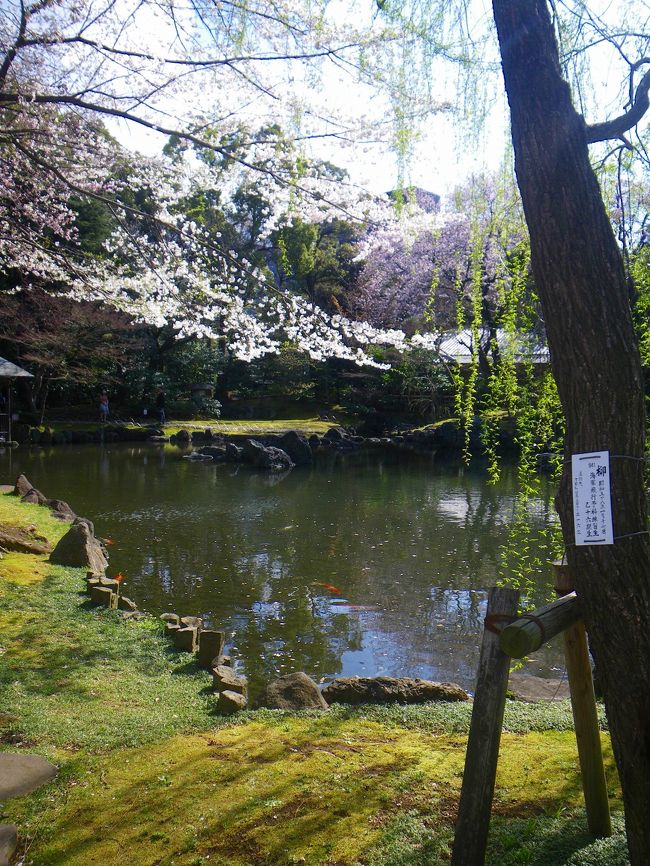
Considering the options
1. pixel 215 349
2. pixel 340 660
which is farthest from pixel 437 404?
pixel 340 660

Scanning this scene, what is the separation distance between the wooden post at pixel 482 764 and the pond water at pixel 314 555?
9.98 feet

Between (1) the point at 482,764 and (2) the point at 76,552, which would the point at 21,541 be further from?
(1) the point at 482,764

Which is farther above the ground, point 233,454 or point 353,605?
point 233,454

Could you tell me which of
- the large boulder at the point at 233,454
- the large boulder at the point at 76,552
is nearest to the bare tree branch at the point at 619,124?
the large boulder at the point at 76,552

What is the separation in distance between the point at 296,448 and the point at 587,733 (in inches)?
675

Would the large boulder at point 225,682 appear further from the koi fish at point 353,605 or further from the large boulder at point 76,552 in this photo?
the large boulder at point 76,552

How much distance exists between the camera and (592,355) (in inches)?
84.1

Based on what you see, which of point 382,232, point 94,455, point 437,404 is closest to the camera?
point 382,232

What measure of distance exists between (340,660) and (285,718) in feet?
6.38

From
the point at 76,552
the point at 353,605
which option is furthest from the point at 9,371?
the point at 353,605

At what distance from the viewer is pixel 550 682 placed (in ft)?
16.0

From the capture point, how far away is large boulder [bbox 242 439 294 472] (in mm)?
17891

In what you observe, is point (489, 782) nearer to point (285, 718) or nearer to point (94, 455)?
point (285, 718)

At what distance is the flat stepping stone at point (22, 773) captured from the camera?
274 cm
